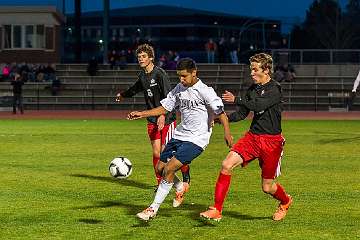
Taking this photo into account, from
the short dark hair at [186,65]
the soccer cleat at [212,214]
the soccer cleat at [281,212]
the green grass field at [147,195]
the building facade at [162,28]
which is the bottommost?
the green grass field at [147,195]

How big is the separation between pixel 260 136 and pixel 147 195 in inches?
132

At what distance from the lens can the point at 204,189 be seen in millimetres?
14211

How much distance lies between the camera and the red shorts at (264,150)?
1042 centimetres

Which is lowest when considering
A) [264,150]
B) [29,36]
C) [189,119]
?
[264,150]

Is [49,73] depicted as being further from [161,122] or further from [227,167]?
[227,167]

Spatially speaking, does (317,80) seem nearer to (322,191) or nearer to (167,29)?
(322,191)

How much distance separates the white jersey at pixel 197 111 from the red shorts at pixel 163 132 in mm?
2701

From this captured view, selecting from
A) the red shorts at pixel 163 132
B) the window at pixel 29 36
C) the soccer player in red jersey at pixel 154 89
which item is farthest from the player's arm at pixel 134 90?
the window at pixel 29 36

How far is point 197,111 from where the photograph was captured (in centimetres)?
1066

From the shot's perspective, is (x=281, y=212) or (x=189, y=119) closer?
(x=189, y=119)

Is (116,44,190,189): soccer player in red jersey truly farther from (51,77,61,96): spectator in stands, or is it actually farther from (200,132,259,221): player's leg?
(51,77,61,96): spectator in stands

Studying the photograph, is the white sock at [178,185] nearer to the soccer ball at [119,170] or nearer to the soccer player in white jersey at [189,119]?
the soccer player in white jersey at [189,119]

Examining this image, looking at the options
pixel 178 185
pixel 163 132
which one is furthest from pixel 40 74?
pixel 178 185

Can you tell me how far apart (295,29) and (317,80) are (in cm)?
9135
